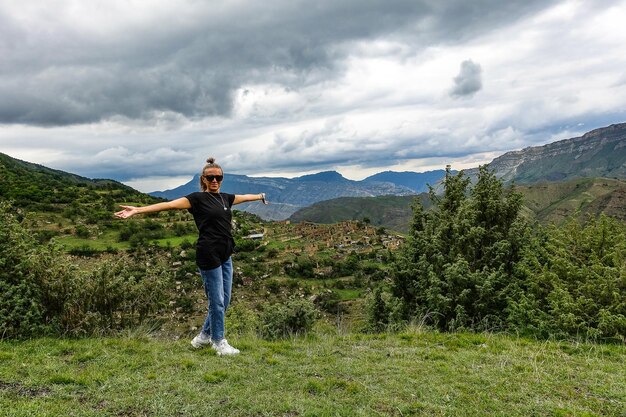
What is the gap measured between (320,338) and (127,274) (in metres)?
4.80

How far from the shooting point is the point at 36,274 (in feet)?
25.1

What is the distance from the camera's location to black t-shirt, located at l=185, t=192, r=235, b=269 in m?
6.33

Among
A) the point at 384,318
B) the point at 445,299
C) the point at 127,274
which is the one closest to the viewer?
the point at 127,274

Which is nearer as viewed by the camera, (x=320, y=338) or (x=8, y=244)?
(x=8, y=244)

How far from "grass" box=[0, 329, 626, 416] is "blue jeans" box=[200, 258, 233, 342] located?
457 mm

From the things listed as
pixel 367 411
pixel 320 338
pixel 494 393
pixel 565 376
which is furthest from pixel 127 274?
pixel 565 376

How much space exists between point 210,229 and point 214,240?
0.20m

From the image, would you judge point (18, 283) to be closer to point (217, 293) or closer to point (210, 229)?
point (217, 293)

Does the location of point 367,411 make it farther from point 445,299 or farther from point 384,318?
point 384,318

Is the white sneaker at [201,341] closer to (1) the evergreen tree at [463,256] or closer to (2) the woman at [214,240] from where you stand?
(2) the woman at [214,240]

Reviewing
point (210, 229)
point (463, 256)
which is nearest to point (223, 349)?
point (210, 229)

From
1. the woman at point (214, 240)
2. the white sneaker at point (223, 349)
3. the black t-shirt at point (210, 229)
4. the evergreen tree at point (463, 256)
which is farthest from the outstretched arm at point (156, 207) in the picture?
the evergreen tree at point (463, 256)

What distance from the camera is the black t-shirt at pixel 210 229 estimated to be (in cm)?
633

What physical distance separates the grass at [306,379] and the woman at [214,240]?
0.68 metres
